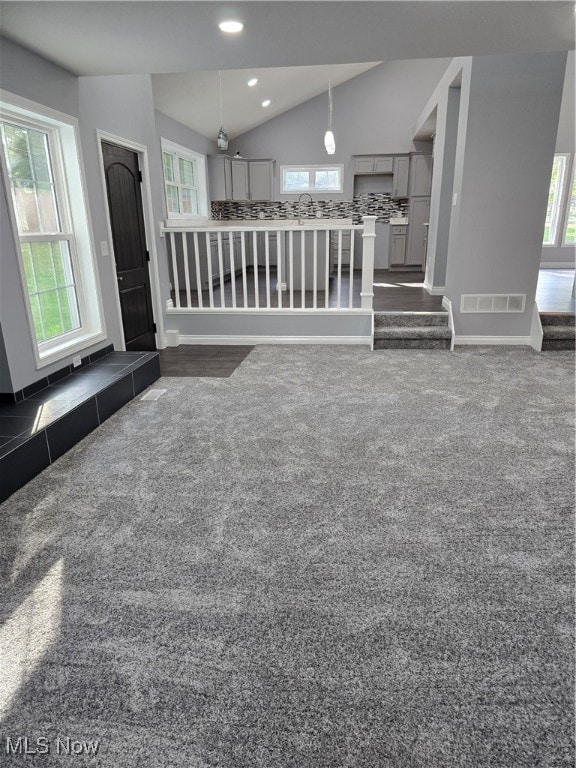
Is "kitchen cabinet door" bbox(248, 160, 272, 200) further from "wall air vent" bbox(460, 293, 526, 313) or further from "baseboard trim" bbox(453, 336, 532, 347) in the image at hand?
"baseboard trim" bbox(453, 336, 532, 347)

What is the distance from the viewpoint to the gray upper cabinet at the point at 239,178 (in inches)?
362

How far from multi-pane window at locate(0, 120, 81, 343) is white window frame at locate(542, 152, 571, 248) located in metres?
9.54

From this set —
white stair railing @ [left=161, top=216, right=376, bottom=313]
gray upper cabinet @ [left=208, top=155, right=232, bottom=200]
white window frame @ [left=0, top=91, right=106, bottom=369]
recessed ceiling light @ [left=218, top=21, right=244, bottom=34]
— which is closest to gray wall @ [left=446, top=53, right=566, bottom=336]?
white stair railing @ [left=161, top=216, right=376, bottom=313]

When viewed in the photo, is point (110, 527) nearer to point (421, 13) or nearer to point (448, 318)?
point (421, 13)

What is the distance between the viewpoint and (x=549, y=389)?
12.5 ft

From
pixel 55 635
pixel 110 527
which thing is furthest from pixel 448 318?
pixel 55 635

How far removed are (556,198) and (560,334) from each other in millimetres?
6572

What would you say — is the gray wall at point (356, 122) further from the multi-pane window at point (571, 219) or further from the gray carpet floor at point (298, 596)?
the gray carpet floor at point (298, 596)

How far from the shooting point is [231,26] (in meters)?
2.77

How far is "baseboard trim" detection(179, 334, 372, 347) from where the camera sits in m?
5.25

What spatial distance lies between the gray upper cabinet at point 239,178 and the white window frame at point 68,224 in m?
5.89

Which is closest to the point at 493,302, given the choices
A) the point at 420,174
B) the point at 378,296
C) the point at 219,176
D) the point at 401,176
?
the point at 378,296

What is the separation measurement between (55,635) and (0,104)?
311cm

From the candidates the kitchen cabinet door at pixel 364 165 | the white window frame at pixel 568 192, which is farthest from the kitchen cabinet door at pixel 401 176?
the white window frame at pixel 568 192
